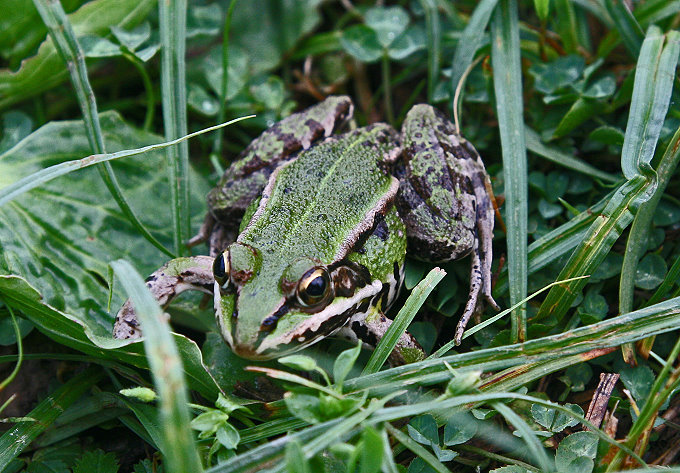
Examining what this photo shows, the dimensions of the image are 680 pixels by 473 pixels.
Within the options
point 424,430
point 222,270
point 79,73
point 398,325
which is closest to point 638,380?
point 424,430

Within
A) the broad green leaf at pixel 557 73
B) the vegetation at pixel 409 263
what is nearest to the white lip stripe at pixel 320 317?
the vegetation at pixel 409 263

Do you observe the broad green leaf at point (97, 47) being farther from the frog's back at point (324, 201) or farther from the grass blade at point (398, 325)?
the grass blade at point (398, 325)

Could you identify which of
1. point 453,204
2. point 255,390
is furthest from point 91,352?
point 453,204

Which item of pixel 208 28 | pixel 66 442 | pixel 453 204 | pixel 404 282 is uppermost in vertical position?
pixel 208 28

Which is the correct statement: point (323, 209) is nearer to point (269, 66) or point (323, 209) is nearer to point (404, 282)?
point (404, 282)

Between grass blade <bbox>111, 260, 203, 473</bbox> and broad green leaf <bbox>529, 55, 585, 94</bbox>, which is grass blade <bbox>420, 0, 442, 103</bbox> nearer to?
broad green leaf <bbox>529, 55, 585, 94</bbox>

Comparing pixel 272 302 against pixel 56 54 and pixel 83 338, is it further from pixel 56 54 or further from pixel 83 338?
pixel 56 54
